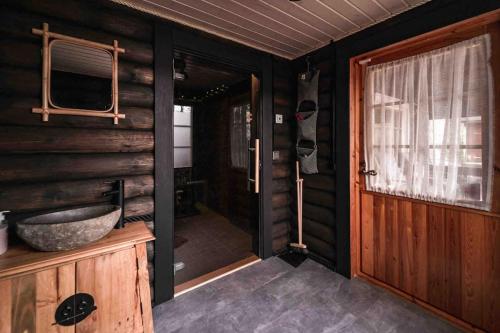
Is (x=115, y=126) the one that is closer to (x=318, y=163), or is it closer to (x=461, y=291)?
(x=318, y=163)

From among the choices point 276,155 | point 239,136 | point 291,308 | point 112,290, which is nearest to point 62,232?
point 112,290

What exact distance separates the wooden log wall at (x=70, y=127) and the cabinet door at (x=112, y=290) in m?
0.55

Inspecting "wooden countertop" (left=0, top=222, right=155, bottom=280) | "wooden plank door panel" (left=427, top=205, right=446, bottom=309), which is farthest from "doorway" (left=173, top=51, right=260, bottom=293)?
"wooden plank door panel" (left=427, top=205, right=446, bottom=309)

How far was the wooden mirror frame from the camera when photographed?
147 centimetres

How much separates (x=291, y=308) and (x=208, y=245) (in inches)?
62.4

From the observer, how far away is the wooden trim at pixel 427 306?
1681 mm

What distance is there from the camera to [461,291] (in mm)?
1715

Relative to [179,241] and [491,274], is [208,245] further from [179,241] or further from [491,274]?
[491,274]

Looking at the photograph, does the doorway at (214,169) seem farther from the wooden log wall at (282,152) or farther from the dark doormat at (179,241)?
the wooden log wall at (282,152)

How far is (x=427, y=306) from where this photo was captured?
6.16ft

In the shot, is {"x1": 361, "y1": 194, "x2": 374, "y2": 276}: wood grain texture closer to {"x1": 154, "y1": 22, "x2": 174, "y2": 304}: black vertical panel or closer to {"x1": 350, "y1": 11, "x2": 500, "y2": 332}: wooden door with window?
{"x1": 350, "y1": 11, "x2": 500, "y2": 332}: wooden door with window

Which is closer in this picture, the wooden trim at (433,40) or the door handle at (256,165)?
the wooden trim at (433,40)

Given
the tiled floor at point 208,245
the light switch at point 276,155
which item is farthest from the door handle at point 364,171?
the tiled floor at point 208,245

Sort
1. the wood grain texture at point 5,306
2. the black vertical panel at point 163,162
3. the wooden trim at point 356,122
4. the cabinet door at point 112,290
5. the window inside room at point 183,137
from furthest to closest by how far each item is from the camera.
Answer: the window inside room at point 183,137 → the wooden trim at point 356,122 → the black vertical panel at point 163,162 → the cabinet door at point 112,290 → the wood grain texture at point 5,306
